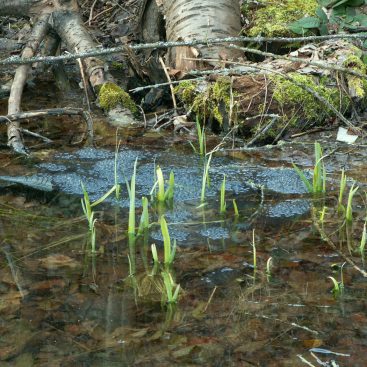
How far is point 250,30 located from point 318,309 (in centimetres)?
381

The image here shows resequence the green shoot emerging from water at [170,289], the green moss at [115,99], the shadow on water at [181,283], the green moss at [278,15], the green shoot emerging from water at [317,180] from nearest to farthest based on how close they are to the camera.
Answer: the shadow on water at [181,283]
the green shoot emerging from water at [170,289]
the green shoot emerging from water at [317,180]
the green moss at [115,99]
the green moss at [278,15]

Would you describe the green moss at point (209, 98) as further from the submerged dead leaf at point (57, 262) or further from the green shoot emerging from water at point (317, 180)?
the submerged dead leaf at point (57, 262)

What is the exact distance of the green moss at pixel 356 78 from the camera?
5.11m

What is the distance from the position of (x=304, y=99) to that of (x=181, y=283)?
7.92ft

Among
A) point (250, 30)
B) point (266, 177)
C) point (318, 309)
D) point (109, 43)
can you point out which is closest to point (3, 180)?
point (266, 177)

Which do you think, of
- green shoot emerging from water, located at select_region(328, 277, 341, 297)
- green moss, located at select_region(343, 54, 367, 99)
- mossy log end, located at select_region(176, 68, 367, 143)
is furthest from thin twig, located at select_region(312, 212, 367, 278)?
green moss, located at select_region(343, 54, 367, 99)

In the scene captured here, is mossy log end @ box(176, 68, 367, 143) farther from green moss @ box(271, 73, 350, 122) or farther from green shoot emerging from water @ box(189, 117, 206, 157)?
green shoot emerging from water @ box(189, 117, 206, 157)

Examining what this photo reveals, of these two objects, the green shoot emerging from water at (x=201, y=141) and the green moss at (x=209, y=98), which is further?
the green moss at (x=209, y=98)

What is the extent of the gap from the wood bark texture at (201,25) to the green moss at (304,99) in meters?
0.79

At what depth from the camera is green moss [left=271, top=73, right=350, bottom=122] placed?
4992mm

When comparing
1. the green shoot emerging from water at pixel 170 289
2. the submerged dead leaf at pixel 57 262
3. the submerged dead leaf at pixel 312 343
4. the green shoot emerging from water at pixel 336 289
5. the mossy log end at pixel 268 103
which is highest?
the mossy log end at pixel 268 103

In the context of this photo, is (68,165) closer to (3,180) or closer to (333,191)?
(3,180)

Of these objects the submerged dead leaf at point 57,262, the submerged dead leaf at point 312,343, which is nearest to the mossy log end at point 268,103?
the submerged dead leaf at point 57,262

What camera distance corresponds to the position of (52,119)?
18.6 ft
